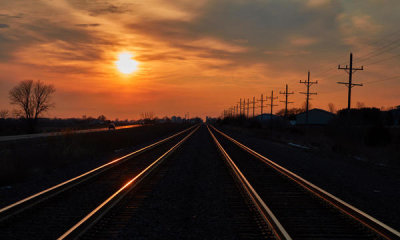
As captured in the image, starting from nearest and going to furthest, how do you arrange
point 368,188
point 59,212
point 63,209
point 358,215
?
point 358,215 < point 59,212 < point 63,209 < point 368,188

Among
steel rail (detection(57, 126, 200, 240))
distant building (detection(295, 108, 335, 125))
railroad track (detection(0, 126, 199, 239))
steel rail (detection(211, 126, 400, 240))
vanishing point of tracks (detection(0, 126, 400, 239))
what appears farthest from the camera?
distant building (detection(295, 108, 335, 125))

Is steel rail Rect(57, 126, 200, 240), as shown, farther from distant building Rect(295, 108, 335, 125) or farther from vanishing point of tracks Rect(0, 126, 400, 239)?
distant building Rect(295, 108, 335, 125)

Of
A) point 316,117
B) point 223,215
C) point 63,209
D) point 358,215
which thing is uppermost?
point 316,117

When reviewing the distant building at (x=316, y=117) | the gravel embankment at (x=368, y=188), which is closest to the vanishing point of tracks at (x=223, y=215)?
the gravel embankment at (x=368, y=188)

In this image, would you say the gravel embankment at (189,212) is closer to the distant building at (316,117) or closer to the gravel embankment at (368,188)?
the gravel embankment at (368,188)

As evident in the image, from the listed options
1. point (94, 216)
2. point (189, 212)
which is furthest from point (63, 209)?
point (189, 212)

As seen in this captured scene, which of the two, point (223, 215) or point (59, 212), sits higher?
point (223, 215)

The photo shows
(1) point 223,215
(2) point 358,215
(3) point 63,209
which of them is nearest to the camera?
(2) point 358,215

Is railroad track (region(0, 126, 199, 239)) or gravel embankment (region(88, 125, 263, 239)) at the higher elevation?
gravel embankment (region(88, 125, 263, 239))

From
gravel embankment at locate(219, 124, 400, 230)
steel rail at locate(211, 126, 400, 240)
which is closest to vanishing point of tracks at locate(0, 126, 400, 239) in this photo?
steel rail at locate(211, 126, 400, 240)

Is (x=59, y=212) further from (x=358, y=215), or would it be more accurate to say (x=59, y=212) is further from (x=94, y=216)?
(x=358, y=215)

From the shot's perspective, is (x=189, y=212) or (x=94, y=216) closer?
(x=94, y=216)

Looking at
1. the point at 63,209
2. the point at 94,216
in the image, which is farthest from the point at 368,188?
the point at 63,209

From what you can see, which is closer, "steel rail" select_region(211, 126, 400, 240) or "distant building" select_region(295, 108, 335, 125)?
"steel rail" select_region(211, 126, 400, 240)
